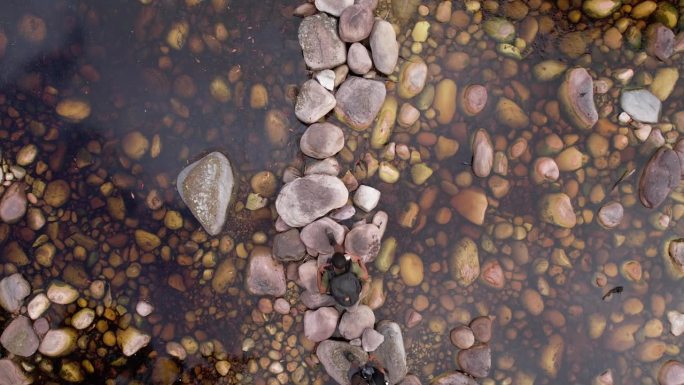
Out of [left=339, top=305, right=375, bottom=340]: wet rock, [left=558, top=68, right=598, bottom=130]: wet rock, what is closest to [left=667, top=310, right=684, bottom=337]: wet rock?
[left=558, top=68, right=598, bottom=130]: wet rock

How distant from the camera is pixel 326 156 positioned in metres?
2.30

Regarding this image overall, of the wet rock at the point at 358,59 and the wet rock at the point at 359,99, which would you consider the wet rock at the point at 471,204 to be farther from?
the wet rock at the point at 358,59

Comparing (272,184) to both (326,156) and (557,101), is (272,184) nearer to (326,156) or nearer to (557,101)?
(326,156)

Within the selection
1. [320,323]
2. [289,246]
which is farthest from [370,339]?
[289,246]

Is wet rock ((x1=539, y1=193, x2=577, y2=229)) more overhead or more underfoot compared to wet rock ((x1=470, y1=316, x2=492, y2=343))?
more overhead

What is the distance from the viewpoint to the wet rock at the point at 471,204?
7.81 feet

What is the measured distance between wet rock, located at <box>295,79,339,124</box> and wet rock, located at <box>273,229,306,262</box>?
1.69 feet

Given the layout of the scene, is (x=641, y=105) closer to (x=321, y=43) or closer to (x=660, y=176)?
(x=660, y=176)

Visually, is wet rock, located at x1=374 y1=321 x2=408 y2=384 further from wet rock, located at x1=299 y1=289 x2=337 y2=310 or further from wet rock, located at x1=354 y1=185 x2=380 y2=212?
wet rock, located at x1=354 y1=185 x2=380 y2=212

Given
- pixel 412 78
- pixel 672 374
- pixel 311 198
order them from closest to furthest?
pixel 311 198 → pixel 412 78 → pixel 672 374

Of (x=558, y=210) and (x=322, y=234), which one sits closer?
(x=322, y=234)

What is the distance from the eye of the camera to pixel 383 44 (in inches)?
90.0

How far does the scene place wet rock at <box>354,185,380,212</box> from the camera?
2.31m

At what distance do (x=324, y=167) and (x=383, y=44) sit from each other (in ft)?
1.96
